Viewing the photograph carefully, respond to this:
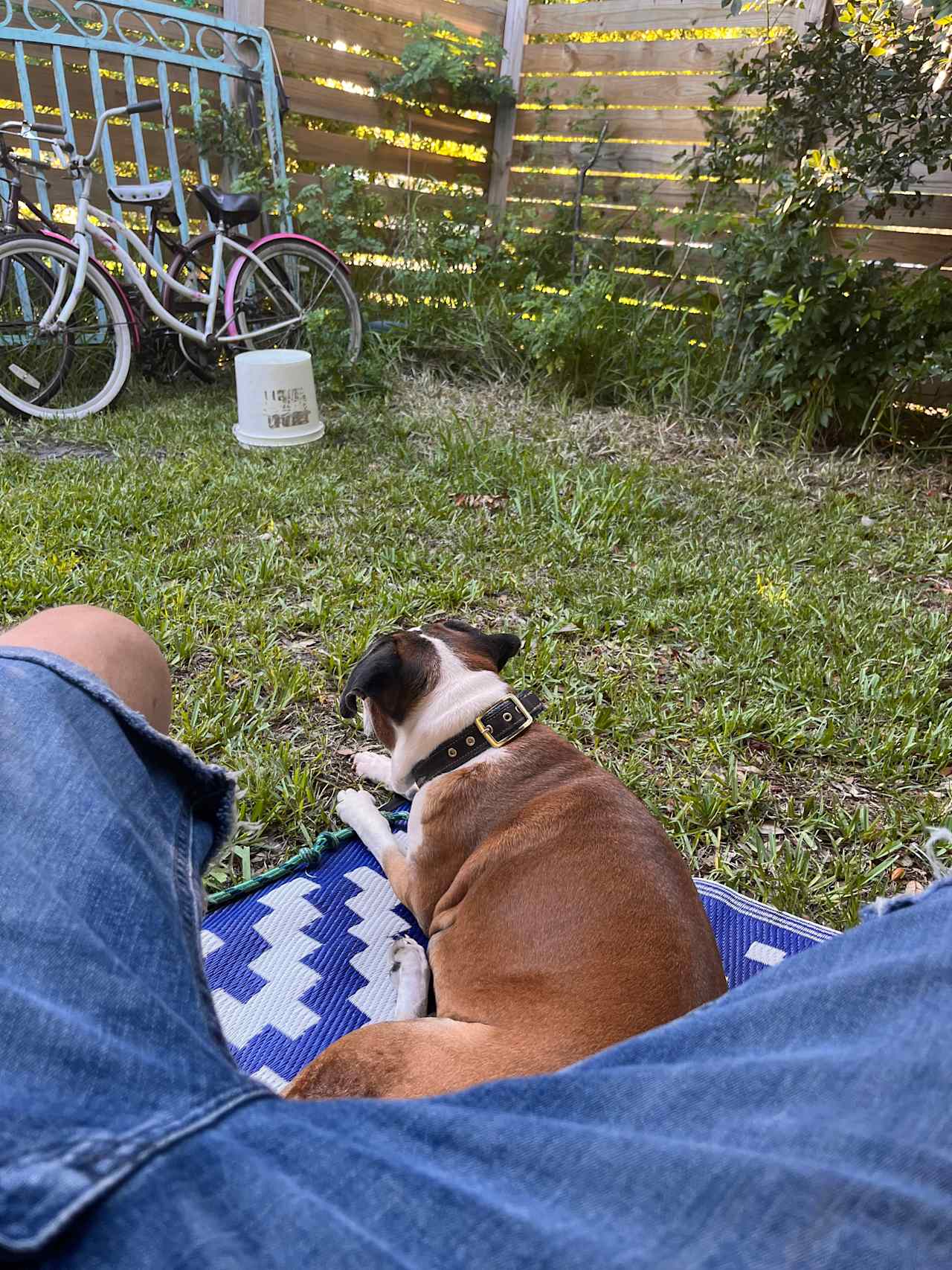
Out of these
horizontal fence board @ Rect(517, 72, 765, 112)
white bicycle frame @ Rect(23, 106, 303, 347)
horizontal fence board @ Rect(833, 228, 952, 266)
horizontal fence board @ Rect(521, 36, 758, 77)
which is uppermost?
horizontal fence board @ Rect(521, 36, 758, 77)

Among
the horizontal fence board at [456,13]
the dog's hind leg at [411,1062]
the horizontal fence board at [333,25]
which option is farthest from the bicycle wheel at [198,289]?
the dog's hind leg at [411,1062]

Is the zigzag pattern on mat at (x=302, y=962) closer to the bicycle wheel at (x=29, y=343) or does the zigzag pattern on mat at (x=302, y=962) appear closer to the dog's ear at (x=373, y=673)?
the dog's ear at (x=373, y=673)

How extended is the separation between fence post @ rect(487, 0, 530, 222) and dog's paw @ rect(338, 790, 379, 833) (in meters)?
6.83

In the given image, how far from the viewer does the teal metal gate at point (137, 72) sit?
5562 mm

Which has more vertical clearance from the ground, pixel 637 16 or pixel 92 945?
pixel 637 16

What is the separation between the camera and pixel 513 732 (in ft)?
6.89

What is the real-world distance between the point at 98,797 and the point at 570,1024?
0.92 metres

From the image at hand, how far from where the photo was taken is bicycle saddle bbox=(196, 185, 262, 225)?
5547 millimetres

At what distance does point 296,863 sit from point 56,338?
4.42 metres

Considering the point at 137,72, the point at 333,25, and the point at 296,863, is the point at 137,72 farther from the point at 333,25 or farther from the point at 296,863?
the point at 296,863

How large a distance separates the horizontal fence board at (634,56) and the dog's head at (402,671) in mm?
5795

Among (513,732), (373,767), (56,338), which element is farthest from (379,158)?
(513,732)

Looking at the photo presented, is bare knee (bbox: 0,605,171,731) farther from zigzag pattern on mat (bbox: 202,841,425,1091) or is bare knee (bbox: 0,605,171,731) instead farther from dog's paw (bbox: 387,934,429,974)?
dog's paw (bbox: 387,934,429,974)

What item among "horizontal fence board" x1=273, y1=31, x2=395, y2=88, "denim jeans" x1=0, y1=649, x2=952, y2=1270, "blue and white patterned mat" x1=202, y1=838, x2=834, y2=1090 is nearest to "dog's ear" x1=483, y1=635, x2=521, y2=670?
"blue and white patterned mat" x1=202, y1=838, x2=834, y2=1090
